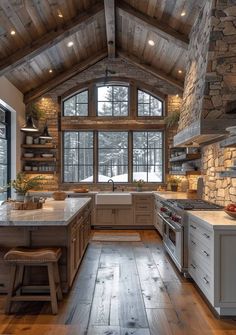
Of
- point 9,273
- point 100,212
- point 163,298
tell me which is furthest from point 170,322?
point 100,212

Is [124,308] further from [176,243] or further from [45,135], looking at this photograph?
[45,135]

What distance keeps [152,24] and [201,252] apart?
179 inches

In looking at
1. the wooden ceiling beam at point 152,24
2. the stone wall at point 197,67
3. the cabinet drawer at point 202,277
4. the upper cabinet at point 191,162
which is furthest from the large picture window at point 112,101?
the cabinet drawer at point 202,277

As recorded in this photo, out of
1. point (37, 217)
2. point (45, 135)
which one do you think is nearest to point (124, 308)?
point (37, 217)

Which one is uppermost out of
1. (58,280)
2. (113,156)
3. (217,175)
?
(113,156)

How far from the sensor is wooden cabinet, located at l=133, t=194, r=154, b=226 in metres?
8.20

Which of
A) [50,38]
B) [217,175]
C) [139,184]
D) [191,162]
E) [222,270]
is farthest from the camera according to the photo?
[139,184]

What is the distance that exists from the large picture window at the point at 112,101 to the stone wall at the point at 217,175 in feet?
11.0

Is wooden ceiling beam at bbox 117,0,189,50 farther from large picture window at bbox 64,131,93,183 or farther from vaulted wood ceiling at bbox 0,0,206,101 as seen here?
large picture window at bbox 64,131,93,183

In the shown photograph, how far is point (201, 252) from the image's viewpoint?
3.75 metres

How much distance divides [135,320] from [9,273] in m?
1.46

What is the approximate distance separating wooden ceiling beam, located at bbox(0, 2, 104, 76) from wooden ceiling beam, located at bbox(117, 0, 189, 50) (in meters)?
0.45

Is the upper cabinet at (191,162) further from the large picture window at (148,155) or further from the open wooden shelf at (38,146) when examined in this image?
the open wooden shelf at (38,146)

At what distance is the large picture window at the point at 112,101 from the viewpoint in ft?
29.8
